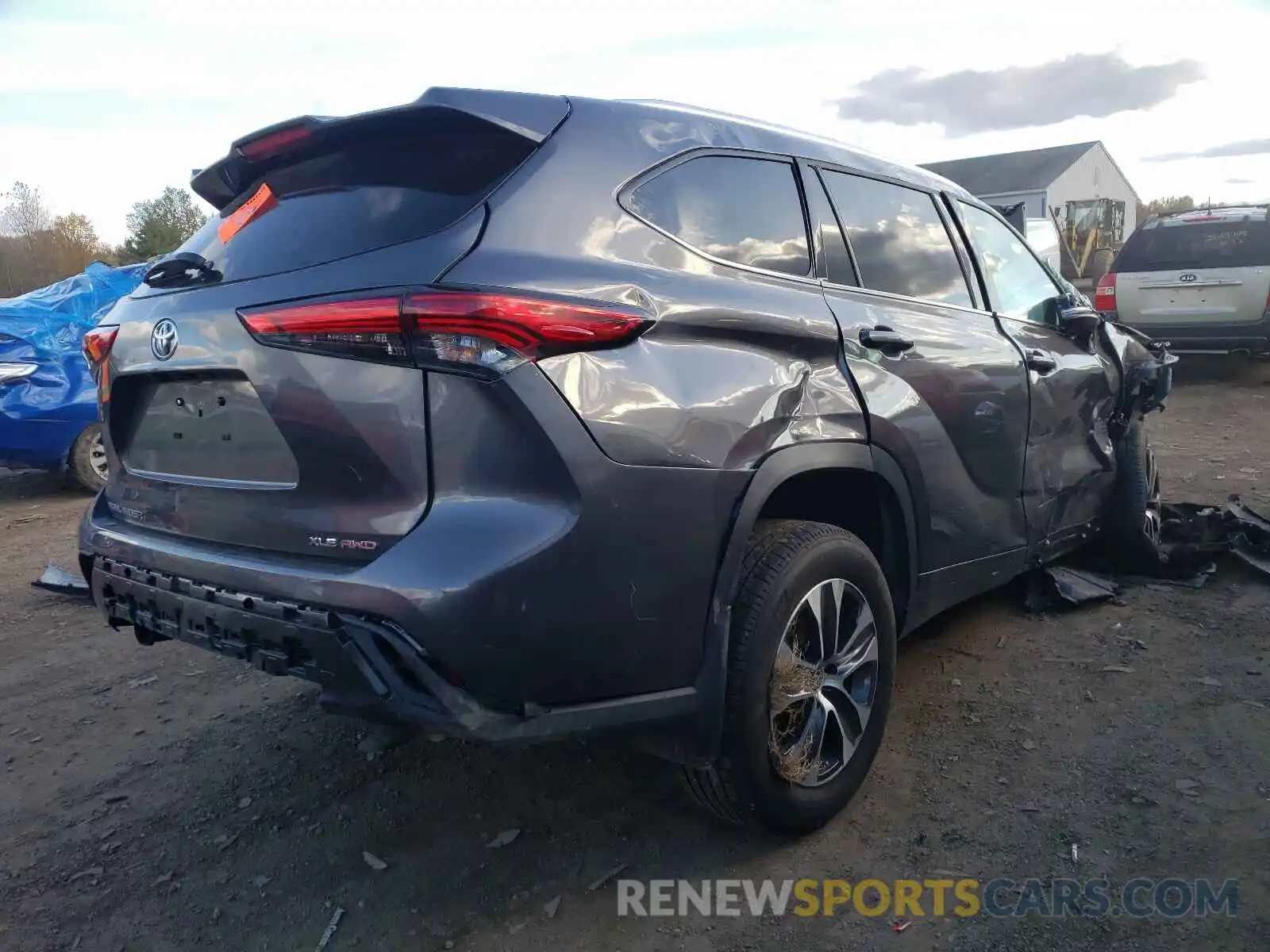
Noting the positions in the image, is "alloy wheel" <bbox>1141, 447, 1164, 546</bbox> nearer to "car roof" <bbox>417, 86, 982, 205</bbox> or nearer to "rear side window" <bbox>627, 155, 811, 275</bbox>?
"car roof" <bbox>417, 86, 982, 205</bbox>

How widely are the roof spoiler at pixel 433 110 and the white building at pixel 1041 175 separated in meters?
41.6

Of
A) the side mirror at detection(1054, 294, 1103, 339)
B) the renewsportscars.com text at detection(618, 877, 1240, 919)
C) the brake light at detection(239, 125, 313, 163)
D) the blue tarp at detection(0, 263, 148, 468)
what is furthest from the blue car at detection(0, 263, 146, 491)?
the side mirror at detection(1054, 294, 1103, 339)

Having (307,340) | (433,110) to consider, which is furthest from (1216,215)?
(307,340)

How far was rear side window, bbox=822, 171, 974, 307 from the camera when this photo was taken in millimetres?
3109

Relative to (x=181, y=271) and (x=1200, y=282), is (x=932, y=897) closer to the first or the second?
(x=181, y=271)

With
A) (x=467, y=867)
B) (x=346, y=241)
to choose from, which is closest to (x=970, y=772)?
(x=467, y=867)

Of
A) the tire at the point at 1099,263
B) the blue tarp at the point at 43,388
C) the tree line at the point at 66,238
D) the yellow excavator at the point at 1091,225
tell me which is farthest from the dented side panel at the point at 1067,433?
the tree line at the point at 66,238

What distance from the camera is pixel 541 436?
1988 millimetres

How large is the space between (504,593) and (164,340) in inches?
47.5

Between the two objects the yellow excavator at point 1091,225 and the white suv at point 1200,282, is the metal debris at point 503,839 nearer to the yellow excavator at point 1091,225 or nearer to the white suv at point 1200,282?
the white suv at point 1200,282

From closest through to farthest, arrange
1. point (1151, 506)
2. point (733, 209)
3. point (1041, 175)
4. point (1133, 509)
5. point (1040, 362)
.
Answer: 1. point (733, 209)
2. point (1040, 362)
3. point (1133, 509)
4. point (1151, 506)
5. point (1041, 175)

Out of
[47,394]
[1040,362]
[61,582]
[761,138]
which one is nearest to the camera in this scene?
[761,138]

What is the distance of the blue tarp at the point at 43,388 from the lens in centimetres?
712

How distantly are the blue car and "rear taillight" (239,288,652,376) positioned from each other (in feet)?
19.1
